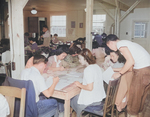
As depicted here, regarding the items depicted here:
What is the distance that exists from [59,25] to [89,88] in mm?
9140

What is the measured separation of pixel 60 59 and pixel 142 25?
6715 mm

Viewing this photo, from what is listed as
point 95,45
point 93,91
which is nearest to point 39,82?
point 93,91

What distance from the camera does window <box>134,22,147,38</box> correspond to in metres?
8.97

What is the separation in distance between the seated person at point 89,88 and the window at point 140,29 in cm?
732

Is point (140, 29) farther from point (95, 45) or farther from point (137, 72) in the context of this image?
point (137, 72)

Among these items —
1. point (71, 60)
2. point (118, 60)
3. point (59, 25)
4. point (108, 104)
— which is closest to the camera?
point (108, 104)

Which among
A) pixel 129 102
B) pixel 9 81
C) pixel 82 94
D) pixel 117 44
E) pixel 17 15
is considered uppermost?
pixel 17 15

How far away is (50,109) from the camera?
7.59 feet

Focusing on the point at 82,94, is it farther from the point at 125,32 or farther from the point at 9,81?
the point at 125,32

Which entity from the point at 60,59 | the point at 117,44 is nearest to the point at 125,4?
the point at 60,59

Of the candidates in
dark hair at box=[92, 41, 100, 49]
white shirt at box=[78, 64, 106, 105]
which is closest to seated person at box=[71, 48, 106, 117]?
white shirt at box=[78, 64, 106, 105]

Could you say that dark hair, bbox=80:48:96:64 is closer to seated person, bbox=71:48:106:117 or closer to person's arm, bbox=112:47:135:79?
seated person, bbox=71:48:106:117

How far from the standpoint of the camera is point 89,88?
225 cm

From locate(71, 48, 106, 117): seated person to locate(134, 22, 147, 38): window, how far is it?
7323mm
